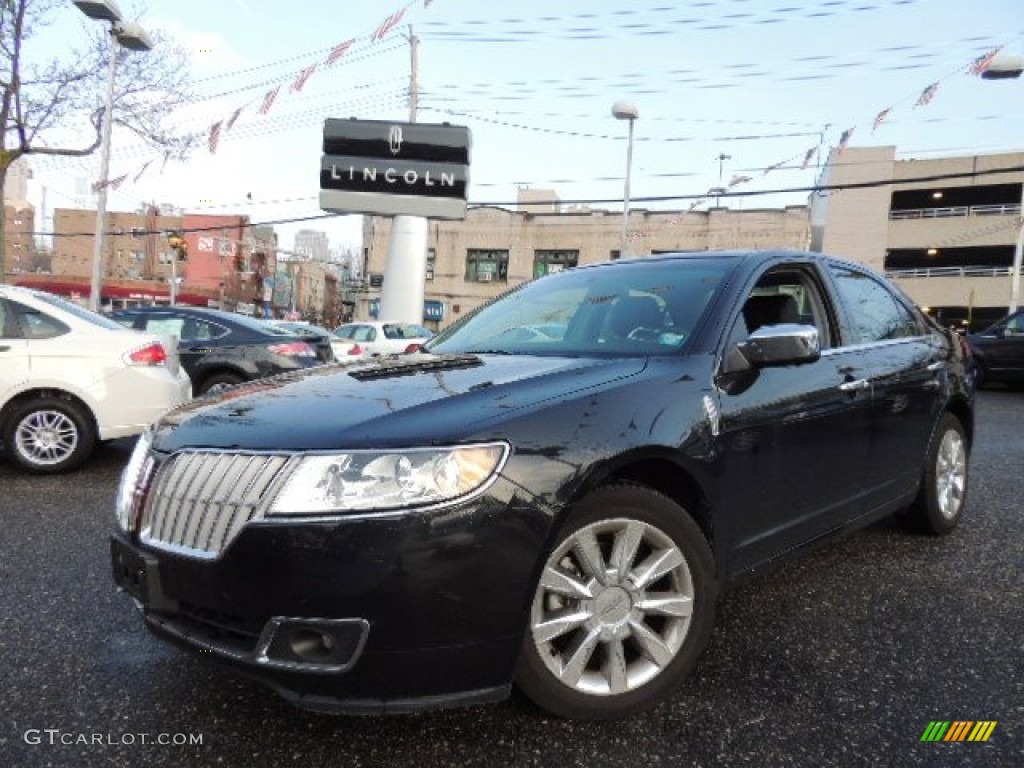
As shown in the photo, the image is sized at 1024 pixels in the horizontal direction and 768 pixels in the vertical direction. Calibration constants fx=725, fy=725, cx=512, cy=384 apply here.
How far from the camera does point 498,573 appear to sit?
6.16 feet

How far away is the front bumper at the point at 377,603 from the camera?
1786mm

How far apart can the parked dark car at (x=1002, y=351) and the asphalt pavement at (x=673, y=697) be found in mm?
12555

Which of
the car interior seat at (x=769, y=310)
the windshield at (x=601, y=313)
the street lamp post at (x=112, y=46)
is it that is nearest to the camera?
the windshield at (x=601, y=313)

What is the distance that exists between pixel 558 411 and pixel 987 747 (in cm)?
157

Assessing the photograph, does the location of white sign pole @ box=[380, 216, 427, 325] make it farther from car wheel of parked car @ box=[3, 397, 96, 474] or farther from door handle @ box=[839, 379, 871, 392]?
door handle @ box=[839, 379, 871, 392]

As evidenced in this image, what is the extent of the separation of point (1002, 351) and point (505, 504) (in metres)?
15.5

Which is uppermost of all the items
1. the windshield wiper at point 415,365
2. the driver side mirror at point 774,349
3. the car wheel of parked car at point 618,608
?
the driver side mirror at point 774,349

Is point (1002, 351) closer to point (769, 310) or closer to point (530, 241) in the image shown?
point (769, 310)

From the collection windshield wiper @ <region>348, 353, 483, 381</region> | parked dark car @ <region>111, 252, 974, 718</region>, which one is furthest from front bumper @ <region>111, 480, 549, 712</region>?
windshield wiper @ <region>348, 353, 483, 381</region>

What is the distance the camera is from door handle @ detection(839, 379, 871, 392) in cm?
309

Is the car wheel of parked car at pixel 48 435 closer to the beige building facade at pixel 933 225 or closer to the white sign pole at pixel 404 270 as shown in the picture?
the white sign pole at pixel 404 270

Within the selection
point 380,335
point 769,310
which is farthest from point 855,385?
point 380,335

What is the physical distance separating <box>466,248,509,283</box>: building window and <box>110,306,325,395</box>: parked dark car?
105 feet

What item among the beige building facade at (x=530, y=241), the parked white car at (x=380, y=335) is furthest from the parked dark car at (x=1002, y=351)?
the beige building facade at (x=530, y=241)
